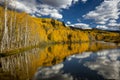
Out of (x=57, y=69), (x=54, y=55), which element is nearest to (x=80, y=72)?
(x=57, y=69)

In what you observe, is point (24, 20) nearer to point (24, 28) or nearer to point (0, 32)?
point (24, 28)

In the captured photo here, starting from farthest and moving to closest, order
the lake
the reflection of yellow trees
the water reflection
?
the reflection of yellow trees → the lake → the water reflection

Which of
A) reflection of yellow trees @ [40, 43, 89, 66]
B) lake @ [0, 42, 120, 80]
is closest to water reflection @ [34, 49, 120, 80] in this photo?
lake @ [0, 42, 120, 80]

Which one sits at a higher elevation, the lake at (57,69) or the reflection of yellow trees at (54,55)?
the lake at (57,69)

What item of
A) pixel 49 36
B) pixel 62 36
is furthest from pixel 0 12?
pixel 62 36

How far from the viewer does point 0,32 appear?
58.2 meters

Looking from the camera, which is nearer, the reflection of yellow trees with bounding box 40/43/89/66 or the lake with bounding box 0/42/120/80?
the lake with bounding box 0/42/120/80

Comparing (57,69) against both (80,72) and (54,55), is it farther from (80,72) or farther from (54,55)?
(54,55)

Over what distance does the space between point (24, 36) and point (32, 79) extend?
5708cm

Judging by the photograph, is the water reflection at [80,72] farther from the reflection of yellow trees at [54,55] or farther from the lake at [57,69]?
the reflection of yellow trees at [54,55]

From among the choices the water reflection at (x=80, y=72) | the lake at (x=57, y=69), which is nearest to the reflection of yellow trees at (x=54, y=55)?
the lake at (x=57, y=69)

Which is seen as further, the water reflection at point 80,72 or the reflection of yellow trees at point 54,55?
the reflection of yellow trees at point 54,55

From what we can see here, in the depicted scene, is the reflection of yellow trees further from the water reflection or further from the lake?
the water reflection

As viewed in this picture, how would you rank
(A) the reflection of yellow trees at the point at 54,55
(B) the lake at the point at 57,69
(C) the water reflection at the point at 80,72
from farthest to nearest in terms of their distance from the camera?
1. (A) the reflection of yellow trees at the point at 54,55
2. (B) the lake at the point at 57,69
3. (C) the water reflection at the point at 80,72
